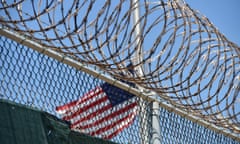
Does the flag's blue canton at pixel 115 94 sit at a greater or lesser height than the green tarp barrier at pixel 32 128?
greater

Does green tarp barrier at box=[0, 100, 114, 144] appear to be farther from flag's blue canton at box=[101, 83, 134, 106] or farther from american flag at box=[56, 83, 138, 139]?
flag's blue canton at box=[101, 83, 134, 106]

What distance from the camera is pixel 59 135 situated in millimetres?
3930

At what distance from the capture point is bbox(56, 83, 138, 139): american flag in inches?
167

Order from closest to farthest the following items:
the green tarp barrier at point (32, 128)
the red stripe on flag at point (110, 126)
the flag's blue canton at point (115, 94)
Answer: the green tarp barrier at point (32, 128) < the red stripe on flag at point (110, 126) < the flag's blue canton at point (115, 94)

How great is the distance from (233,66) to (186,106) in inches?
27.0

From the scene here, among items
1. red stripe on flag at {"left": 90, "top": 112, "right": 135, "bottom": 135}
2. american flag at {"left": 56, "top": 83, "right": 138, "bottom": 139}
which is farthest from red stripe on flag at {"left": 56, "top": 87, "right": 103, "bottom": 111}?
red stripe on flag at {"left": 90, "top": 112, "right": 135, "bottom": 135}

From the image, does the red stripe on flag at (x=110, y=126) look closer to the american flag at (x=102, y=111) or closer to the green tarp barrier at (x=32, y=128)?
the american flag at (x=102, y=111)

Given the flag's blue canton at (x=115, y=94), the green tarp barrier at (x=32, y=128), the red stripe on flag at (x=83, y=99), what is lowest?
the green tarp barrier at (x=32, y=128)

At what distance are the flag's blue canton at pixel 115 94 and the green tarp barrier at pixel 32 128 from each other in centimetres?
57

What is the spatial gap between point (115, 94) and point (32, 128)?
3.77 ft

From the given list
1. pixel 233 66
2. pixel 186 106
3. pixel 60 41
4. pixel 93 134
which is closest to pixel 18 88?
pixel 60 41

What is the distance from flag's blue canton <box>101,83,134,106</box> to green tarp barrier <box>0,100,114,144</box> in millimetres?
570

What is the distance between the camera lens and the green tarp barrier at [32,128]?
3.52 metres

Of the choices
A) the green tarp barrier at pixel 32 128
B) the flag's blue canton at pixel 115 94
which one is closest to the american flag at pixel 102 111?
the flag's blue canton at pixel 115 94
